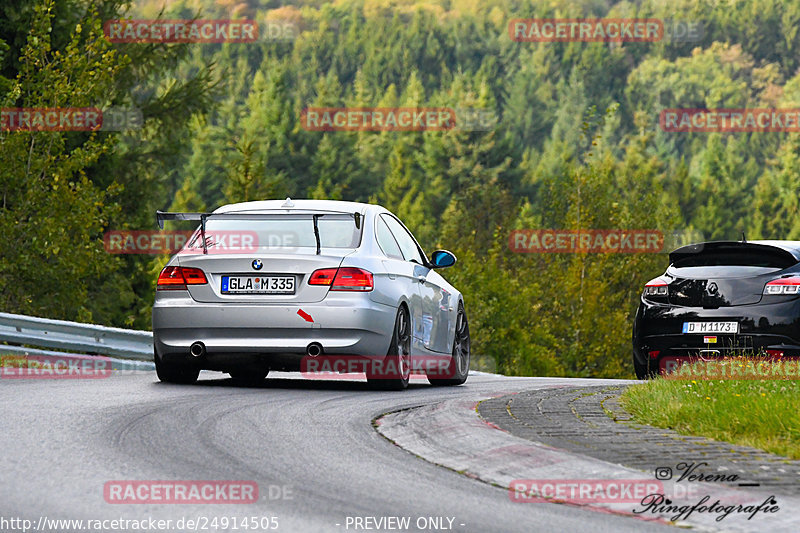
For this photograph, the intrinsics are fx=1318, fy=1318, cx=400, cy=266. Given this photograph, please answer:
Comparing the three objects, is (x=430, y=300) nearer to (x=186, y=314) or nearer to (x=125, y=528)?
(x=186, y=314)

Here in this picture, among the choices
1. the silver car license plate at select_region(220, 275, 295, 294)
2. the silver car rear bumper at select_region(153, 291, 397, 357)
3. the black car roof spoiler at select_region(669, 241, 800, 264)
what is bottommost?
the silver car rear bumper at select_region(153, 291, 397, 357)

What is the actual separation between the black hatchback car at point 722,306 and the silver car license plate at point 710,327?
0.03ft

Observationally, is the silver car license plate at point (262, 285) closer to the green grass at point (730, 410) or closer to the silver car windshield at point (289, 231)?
the silver car windshield at point (289, 231)

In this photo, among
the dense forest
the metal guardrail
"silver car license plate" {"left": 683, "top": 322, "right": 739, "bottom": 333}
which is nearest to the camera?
"silver car license plate" {"left": 683, "top": 322, "right": 739, "bottom": 333}

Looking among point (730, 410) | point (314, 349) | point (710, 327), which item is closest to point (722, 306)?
point (710, 327)

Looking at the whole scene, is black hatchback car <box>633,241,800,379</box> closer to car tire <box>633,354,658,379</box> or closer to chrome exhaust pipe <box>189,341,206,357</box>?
car tire <box>633,354,658,379</box>

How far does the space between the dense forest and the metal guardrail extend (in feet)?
19.2

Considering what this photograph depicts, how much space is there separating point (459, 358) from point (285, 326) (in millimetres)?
3207

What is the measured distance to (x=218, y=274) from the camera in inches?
436

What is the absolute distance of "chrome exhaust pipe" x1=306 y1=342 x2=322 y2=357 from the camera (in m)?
10.9

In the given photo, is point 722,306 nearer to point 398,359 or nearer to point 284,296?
point 398,359

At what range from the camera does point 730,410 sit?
8.27 m

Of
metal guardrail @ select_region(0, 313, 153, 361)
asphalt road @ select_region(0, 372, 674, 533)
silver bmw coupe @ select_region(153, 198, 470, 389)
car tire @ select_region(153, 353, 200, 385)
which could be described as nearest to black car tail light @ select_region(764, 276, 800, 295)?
silver bmw coupe @ select_region(153, 198, 470, 389)

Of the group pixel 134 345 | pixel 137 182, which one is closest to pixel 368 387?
pixel 134 345
